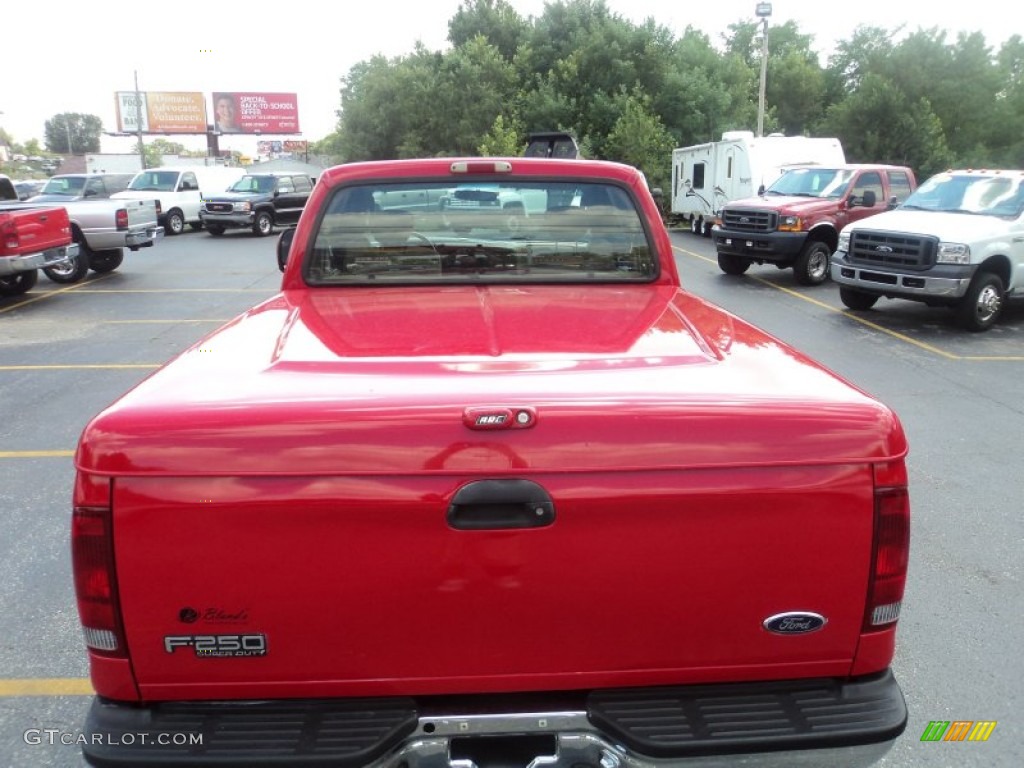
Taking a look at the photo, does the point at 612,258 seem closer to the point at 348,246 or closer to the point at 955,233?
the point at 348,246

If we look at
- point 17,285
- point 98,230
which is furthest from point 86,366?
point 98,230

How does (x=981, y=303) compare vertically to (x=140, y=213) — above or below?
below

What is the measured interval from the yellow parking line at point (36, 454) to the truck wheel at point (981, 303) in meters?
9.99

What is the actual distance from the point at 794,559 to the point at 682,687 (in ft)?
1.28

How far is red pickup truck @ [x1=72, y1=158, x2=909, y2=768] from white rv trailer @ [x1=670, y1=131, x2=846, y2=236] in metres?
19.8

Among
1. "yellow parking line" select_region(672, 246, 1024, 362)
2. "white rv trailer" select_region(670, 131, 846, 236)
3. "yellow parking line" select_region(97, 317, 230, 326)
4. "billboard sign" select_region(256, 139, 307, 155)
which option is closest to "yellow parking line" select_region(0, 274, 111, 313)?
"yellow parking line" select_region(97, 317, 230, 326)

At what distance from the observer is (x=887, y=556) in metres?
2.01

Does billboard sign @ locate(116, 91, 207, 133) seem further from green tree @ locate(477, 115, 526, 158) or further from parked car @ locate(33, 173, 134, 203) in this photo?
parked car @ locate(33, 173, 134, 203)

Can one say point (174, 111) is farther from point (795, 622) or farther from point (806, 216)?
point (795, 622)

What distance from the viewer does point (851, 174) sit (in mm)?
16266

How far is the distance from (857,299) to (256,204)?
18494 mm

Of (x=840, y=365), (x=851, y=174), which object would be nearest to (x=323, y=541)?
(x=840, y=365)

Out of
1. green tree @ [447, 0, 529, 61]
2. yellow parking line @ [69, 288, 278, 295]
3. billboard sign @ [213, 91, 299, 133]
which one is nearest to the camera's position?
yellow parking line @ [69, 288, 278, 295]

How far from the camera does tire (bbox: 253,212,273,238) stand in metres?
25.8
